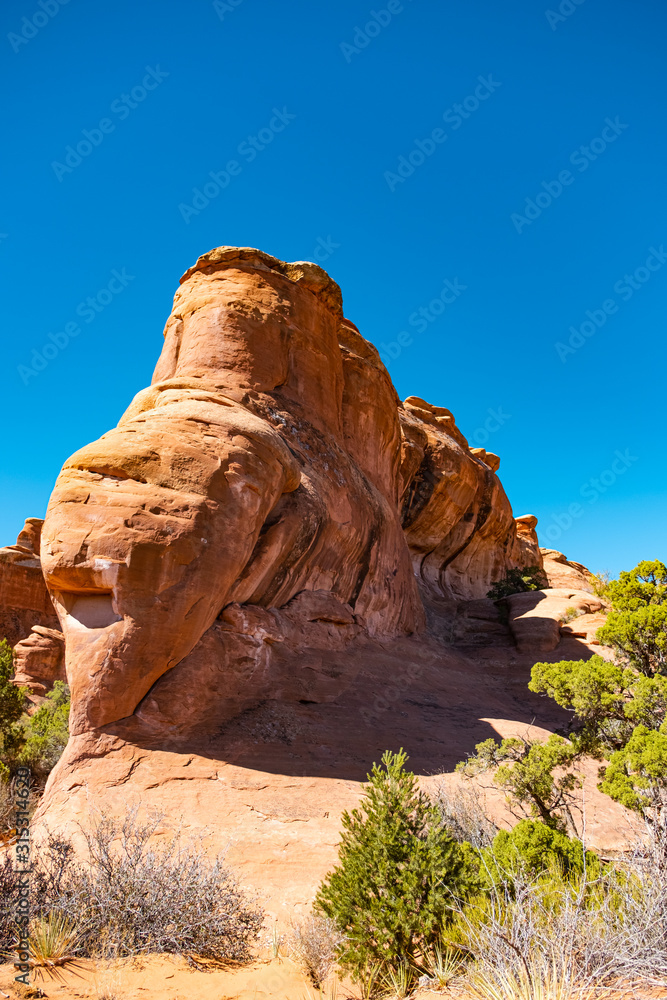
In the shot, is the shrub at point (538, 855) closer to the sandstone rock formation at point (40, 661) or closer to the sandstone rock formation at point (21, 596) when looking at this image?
the sandstone rock formation at point (40, 661)

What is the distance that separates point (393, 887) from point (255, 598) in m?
7.55


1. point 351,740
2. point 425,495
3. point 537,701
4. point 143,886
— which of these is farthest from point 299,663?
point 425,495

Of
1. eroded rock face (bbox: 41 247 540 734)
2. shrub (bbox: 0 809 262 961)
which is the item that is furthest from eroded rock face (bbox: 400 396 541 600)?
shrub (bbox: 0 809 262 961)

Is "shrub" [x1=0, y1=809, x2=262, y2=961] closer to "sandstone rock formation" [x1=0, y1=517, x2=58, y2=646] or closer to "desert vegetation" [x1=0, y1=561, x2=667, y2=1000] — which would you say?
"desert vegetation" [x1=0, y1=561, x2=667, y2=1000]

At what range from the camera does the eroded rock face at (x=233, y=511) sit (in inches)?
356

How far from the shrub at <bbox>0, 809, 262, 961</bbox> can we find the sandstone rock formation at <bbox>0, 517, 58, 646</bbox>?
26009mm

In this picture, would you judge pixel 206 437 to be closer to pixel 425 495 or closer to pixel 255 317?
pixel 255 317

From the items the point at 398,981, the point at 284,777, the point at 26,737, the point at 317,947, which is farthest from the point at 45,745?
the point at 398,981

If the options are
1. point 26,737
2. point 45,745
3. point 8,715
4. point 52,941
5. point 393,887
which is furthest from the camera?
point 26,737

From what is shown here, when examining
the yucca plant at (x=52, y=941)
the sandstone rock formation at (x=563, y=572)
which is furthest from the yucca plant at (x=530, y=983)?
the sandstone rock formation at (x=563, y=572)

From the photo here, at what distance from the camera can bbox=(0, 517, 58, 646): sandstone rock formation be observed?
27.6 meters

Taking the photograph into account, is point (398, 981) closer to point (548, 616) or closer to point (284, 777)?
point (284, 777)

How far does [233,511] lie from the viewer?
1034cm

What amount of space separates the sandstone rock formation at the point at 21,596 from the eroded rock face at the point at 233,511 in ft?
59.6
